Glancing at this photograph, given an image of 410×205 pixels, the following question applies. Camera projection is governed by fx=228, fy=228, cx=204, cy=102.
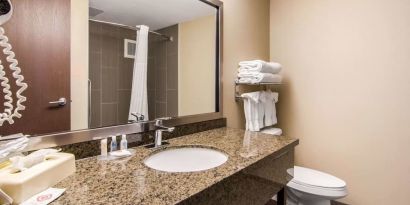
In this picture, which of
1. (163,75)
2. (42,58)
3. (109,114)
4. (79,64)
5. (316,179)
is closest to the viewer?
(42,58)

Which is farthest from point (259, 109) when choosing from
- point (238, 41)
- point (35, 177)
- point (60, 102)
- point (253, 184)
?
point (35, 177)

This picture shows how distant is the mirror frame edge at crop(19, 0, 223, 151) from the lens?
878mm

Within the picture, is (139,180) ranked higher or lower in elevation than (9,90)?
lower

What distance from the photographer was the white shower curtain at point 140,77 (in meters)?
1.22

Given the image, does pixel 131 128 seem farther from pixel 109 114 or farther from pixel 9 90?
pixel 9 90

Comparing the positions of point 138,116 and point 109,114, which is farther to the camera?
point 138,116

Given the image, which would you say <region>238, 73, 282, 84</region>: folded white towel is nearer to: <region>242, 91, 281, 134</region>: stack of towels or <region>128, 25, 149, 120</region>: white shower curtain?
<region>242, 91, 281, 134</region>: stack of towels

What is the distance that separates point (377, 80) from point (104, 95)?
187cm

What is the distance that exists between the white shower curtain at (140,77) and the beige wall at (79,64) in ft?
0.81

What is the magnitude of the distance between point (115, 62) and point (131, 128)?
0.34 m

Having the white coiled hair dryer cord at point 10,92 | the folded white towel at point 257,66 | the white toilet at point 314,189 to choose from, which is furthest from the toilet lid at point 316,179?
the white coiled hair dryer cord at point 10,92

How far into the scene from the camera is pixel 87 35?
1.02 m

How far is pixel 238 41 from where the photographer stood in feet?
6.03

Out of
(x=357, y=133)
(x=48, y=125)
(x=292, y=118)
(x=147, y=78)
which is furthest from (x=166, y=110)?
(x=357, y=133)
